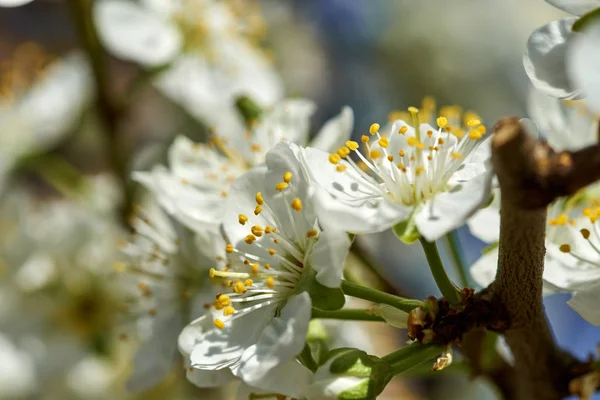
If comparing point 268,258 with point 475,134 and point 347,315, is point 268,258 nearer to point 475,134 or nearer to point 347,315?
point 347,315

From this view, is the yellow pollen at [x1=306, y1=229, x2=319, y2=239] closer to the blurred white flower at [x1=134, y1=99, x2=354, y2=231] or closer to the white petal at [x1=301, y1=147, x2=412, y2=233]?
the white petal at [x1=301, y1=147, x2=412, y2=233]

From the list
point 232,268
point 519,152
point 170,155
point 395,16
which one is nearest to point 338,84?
point 395,16

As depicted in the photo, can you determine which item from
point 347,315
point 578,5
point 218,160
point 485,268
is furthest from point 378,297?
point 218,160

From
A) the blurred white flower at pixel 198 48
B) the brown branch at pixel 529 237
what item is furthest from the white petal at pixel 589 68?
the blurred white flower at pixel 198 48

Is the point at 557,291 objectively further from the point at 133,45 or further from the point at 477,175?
the point at 133,45

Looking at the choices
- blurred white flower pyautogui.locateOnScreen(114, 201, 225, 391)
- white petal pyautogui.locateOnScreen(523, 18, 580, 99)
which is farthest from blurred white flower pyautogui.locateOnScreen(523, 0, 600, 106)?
blurred white flower pyautogui.locateOnScreen(114, 201, 225, 391)

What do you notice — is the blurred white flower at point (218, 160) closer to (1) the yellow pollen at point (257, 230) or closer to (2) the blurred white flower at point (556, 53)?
(1) the yellow pollen at point (257, 230)
